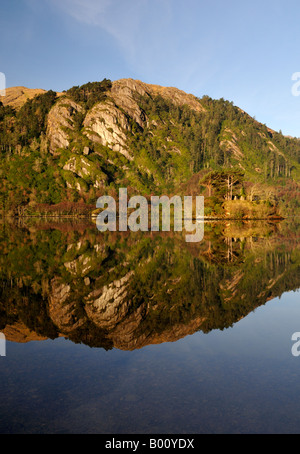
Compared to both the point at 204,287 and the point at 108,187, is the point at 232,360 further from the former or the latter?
the point at 108,187

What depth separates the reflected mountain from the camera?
8.37 metres

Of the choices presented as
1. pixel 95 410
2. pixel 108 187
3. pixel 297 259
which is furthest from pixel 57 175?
pixel 95 410

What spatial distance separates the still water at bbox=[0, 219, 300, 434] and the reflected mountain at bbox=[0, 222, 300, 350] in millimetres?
52

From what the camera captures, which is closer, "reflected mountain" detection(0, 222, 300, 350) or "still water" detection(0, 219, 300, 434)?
"still water" detection(0, 219, 300, 434)

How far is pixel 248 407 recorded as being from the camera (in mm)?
4824

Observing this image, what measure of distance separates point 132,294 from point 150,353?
4.50 m

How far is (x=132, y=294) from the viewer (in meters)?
11.4

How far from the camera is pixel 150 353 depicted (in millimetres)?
6988

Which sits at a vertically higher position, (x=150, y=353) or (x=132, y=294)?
(x=132, y=294)

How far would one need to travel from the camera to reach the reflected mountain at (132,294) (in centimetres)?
837

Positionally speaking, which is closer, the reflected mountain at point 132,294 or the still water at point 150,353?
the still water at point 150,353

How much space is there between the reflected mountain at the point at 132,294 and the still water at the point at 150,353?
0.17 feet

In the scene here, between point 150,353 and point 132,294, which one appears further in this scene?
point 132,294

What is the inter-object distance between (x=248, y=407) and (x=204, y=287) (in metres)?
7.67
